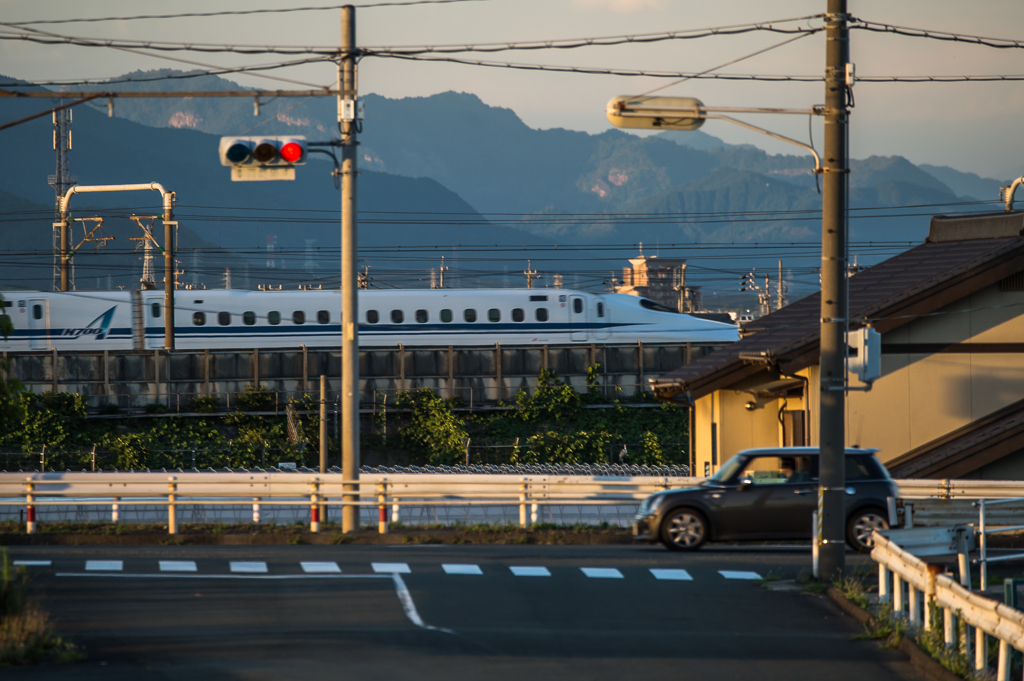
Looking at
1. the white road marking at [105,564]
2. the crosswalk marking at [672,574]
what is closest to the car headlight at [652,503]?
the crosswalk marking at [672,574]

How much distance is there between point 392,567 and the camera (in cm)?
1388

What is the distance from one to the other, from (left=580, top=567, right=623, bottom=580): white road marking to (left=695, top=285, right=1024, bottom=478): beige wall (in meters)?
8.23

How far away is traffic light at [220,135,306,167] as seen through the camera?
1537cm

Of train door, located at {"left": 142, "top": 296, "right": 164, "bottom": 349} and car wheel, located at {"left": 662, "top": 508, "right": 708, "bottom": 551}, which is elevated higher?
train door, located at {"left": 142, "top": 296, "right": 164, "bottom": 349}

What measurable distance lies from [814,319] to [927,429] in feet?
11.9

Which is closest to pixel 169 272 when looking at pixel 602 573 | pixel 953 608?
pixel 602 573

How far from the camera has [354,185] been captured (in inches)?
709

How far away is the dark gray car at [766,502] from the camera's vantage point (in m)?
15.6

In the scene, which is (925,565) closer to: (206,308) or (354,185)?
(354,185)

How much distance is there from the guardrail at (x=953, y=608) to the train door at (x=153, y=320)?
1503 inches

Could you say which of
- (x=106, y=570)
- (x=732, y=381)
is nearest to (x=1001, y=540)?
(x=732, y=381)

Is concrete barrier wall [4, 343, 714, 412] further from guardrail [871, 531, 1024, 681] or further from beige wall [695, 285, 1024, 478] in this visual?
guardrail [871, 531, 1024, 681]

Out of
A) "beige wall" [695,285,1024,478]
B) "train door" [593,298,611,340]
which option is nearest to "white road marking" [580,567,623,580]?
"beige wall" [695,285,1024,478]

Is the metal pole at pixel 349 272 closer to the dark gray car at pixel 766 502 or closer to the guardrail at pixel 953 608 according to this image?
the dark gray car at pixel 766 502
